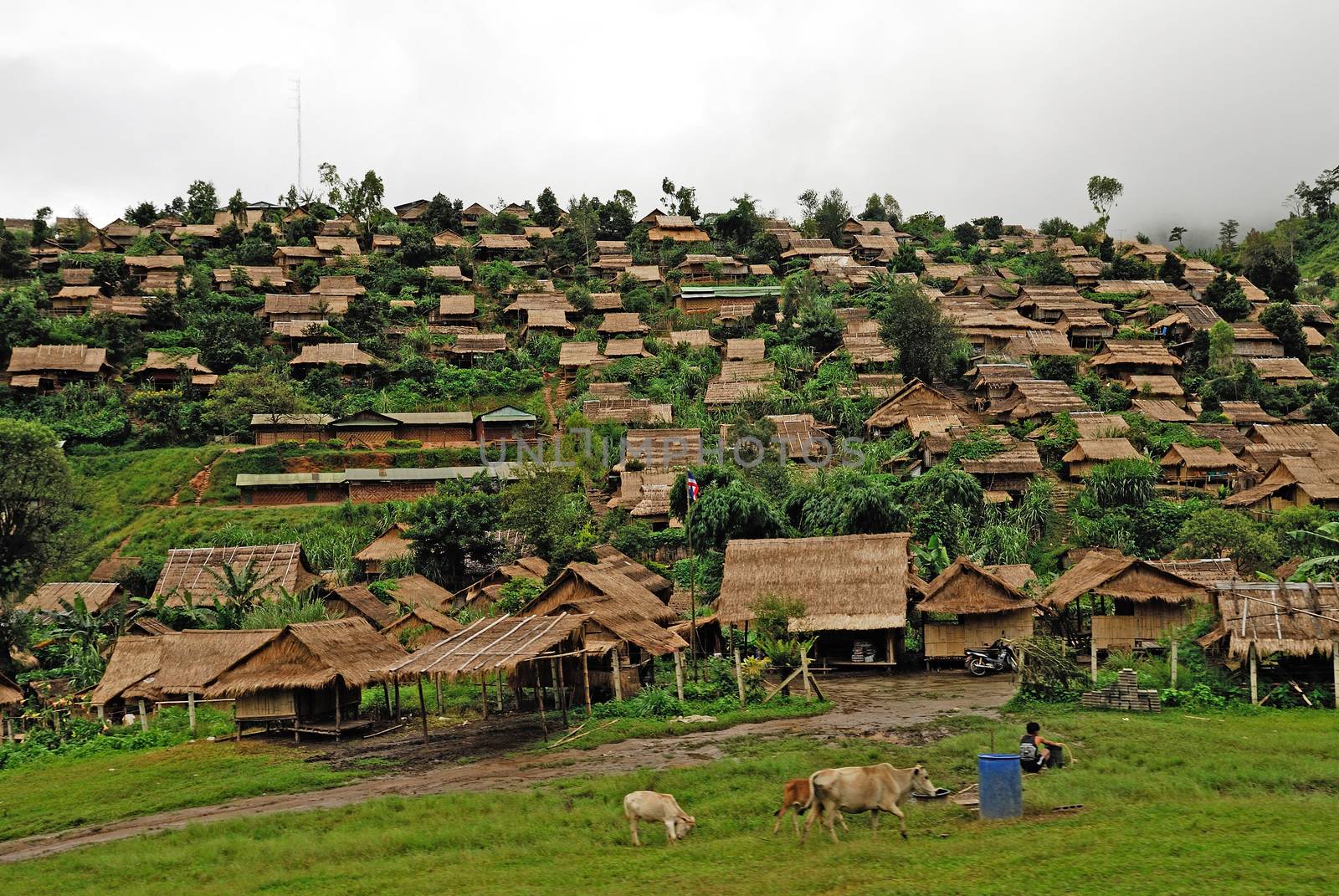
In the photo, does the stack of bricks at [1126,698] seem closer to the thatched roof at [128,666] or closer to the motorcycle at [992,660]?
the motorcycle at [992,660]

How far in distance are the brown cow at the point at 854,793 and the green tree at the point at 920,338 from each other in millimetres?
42080

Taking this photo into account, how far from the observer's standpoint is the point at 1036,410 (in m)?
46.3

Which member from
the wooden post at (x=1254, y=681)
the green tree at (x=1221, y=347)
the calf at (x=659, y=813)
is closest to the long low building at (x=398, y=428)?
the green tree at (x=1221, y=347)

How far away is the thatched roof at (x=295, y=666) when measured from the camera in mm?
20531

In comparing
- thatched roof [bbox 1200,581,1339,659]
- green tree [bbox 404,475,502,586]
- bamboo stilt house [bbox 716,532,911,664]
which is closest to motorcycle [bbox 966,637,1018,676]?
bamboo stilt house [bbox 716,532,911,664]

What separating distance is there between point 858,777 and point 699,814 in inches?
100

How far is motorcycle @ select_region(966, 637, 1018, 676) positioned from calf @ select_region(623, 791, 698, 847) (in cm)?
1353

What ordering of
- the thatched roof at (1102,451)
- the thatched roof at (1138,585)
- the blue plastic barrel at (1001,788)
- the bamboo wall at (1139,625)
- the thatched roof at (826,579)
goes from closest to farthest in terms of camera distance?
the blue plastic barrel at (1001,788) < the thatched roof at (1138,585) < the bamboo wall at (1139,625) < the thatched roof at (826,579) < the thatched roof at (1102,451)

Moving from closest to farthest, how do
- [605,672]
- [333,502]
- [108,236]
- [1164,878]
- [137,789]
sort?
[1164,878], [137,789], [605,672], [333,502], [108,236]

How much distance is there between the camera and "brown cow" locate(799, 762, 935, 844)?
11.2 metres

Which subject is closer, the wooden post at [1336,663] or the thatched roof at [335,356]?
the wooden post at [1336,663]

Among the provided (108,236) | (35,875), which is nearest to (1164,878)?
(35,875)

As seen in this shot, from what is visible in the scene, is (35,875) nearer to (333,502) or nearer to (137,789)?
(137,789)

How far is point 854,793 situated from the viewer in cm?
1123
